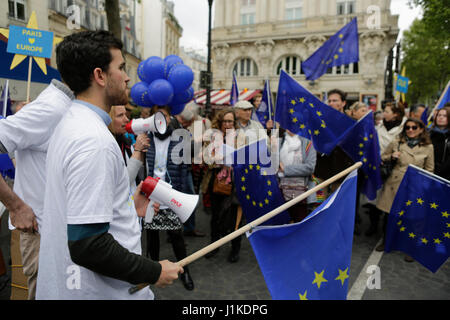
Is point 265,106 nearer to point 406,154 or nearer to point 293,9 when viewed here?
point 406,154

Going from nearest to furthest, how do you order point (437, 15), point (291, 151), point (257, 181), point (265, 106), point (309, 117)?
point (257, 181), point (309, 117), point (291, 151), point (265, 106), point (437, 15)

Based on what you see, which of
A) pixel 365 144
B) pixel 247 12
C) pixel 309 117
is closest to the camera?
pixel 309 117

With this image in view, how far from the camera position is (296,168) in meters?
4.00

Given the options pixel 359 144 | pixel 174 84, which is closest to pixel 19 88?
pixel 174 84

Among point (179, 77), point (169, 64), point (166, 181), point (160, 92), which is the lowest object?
point (166, 181)

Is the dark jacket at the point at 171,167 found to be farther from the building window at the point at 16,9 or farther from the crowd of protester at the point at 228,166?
the building window at the point at 16,9

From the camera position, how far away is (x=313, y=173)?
421 centimetres

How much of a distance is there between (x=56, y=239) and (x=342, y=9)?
28683 millimetres

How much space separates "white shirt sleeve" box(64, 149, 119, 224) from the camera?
1.15 metres

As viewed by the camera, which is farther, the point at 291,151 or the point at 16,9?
the point at 16,9

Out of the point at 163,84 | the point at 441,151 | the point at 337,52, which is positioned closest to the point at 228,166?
the point at 163,84

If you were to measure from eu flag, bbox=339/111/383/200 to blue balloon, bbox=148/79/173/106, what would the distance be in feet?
7.70

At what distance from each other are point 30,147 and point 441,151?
539 centimetres

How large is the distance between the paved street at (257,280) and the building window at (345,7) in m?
25.1
